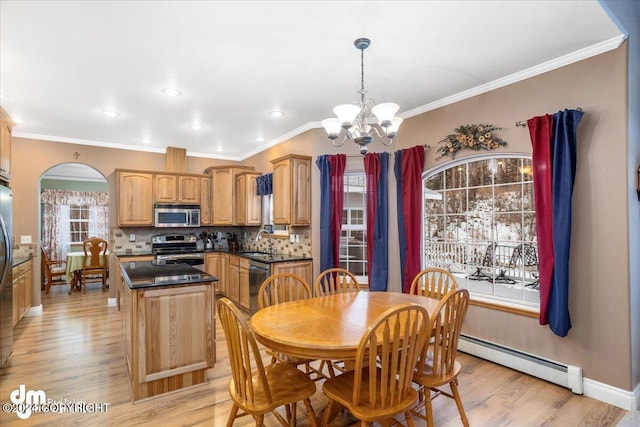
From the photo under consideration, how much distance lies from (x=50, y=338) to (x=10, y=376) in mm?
1091

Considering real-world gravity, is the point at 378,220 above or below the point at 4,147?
below

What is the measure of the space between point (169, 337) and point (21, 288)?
3179 mm

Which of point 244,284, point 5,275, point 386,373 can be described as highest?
point 5,275

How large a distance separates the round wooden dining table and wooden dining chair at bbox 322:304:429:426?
0.14 metres

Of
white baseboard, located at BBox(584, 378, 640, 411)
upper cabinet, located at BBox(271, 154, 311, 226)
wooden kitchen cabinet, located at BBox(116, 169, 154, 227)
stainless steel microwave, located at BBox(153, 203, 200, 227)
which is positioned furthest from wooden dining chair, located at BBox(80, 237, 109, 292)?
white baseboard, located at BBox(584, 378, 640, 411)

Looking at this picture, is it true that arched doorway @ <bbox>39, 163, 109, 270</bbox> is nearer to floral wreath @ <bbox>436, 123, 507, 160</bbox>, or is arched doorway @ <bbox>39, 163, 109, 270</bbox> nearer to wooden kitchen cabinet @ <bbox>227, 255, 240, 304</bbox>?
wooden kitchen cabinet @ <bbox>227, 255, 240, 304</bbox>

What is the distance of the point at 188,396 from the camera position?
2.66 meters

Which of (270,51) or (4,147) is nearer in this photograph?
(270,51)

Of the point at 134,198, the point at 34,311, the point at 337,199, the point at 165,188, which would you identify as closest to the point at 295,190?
the point at 337,199

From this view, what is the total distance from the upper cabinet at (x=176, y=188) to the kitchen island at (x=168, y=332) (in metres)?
3.19

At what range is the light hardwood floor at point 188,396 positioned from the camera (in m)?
2.33

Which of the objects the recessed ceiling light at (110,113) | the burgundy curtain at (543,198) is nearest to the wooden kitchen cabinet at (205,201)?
the recessed ceiling light at (110,113)

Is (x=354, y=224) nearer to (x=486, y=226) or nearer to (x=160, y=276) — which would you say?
(x=486, y=226)

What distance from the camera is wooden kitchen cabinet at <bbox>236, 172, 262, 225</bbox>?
5801 mm
